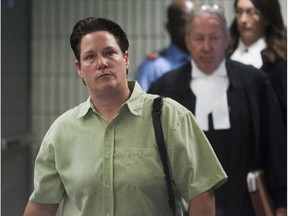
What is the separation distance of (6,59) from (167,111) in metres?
1.01

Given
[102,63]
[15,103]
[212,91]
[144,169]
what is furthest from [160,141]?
[15,103]

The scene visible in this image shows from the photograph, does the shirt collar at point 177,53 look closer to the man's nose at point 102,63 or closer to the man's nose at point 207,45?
the man's nose at point 207,45

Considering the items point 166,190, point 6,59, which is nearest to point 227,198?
point 166,190

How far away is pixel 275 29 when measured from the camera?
1.70 m

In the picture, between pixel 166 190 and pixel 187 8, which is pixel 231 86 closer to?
pixel 187 8

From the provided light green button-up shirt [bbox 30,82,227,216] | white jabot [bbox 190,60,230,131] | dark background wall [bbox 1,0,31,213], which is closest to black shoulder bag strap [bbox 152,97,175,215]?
light green button-up shirt [bbox 30,82,227,216]

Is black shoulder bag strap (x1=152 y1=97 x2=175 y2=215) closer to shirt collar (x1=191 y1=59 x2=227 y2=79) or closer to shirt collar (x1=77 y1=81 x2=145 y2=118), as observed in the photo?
shirt collar (x1=77 y1=81 x2=145 y2=118)

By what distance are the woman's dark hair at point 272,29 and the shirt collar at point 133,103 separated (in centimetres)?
62

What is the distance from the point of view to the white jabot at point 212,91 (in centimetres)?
162

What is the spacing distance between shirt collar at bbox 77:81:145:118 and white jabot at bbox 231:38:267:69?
0.58 meters

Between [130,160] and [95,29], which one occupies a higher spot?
[95,29]

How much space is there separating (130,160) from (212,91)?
1.95ft

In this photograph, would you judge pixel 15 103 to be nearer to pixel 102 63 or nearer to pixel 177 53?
pixel 177 53

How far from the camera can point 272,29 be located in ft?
5.58
